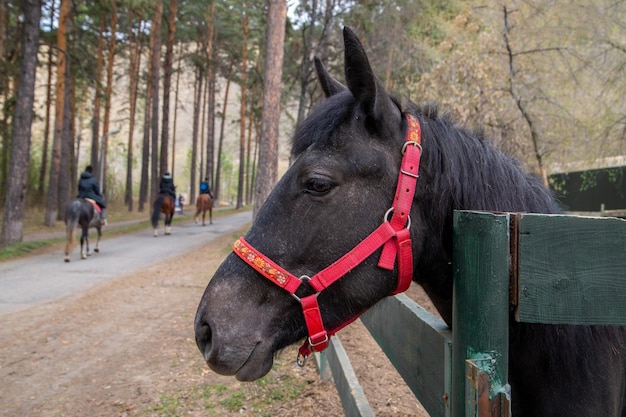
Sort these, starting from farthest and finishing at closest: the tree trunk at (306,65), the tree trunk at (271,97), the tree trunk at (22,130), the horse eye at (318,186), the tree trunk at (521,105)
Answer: the tree trunk at (306,65), the tree trunk at (22,130), the tree trunk at (271,97), the tree trunk at (521,105), the horse eye at (318,186)

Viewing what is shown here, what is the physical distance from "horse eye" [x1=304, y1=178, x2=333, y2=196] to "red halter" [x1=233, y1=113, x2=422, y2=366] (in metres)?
0.23

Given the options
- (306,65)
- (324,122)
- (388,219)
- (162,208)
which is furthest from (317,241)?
(306,65)

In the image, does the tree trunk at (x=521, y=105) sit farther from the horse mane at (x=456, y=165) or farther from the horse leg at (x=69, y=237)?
the horse leg at (x=69, y=237)

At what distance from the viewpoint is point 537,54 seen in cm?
1022

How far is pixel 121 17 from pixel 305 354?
26184 mm

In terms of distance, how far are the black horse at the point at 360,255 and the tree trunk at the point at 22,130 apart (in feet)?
44.7

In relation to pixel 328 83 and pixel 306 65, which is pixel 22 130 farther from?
pixel 328 83

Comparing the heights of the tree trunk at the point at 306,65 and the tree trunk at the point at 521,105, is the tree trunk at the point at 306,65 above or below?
above

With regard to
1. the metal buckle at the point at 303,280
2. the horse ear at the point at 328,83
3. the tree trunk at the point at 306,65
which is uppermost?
the tree trunk at the point at 306,65

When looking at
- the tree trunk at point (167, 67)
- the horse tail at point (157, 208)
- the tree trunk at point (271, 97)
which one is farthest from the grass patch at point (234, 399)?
the tree trunk at point (167, 67)

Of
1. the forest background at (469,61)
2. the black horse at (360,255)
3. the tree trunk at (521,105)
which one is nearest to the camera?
the black horse at (360,255)

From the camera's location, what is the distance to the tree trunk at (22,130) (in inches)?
499

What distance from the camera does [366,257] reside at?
1567mm

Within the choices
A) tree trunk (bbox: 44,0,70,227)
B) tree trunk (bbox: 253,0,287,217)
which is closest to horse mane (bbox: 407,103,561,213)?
tree trunk (bbox: 253,0,287,217)
